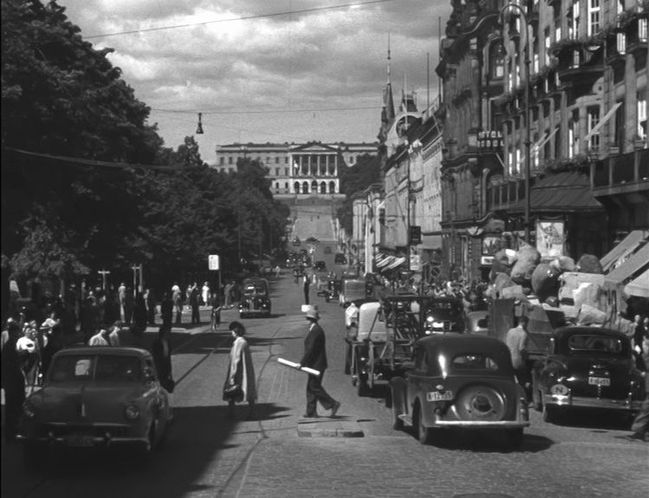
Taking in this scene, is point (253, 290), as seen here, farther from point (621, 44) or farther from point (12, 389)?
point (12, 389)

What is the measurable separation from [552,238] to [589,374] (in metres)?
18.9

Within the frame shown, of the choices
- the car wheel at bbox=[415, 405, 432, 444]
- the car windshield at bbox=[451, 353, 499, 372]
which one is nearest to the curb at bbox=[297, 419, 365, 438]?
the car wheel at bbox=[415, 405, 432, 444]

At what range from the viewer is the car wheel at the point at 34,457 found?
48.2 feet

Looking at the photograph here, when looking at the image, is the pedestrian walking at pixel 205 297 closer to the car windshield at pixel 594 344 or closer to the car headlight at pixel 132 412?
the car windshield at pixel 594 344

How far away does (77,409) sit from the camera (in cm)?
1464

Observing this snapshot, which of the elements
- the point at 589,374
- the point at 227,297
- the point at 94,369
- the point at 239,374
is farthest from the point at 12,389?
the point at 227,297

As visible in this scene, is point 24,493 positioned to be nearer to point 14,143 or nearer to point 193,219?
point 14,143

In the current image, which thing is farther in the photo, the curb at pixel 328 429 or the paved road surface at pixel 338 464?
the curb at pixel 328 429

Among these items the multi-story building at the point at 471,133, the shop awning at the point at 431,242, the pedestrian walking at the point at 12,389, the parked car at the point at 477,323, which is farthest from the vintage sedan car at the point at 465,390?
the shop awning at the point at 431,242

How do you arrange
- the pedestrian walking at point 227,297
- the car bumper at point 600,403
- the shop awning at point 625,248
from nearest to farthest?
the car bumper at point 600,403 → the shop awning at point 625,248 → the pedestrian walking at point 227,297

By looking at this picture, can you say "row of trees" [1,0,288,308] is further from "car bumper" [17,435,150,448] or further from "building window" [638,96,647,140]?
"building window" [638,96,647,140]

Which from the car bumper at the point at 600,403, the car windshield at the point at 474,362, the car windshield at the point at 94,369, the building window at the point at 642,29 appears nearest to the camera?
the car windshield at the point at 94,369

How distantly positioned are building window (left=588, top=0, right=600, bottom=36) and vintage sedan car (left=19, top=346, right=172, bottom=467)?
28539 millimetres

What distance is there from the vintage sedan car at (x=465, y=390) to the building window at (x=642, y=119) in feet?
61.0
